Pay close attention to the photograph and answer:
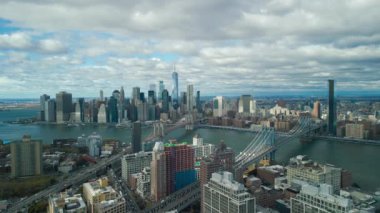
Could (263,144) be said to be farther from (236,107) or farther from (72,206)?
(236,107)

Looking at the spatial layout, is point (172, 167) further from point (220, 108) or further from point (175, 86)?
point (175, 86)

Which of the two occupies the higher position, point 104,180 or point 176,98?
point 176,98

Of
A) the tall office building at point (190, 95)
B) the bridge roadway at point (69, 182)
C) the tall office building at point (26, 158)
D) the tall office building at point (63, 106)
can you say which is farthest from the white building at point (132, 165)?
the tall office building at point (190, 95)

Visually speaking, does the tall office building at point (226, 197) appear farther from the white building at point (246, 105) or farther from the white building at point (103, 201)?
the white building at point (246, 105)

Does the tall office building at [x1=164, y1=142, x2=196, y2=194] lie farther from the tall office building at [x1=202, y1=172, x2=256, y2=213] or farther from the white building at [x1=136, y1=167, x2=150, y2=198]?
the tall office building at [x1=202, y1=172, x2=256, y2=213]

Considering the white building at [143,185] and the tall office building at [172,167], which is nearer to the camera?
the tall office building at [172,167]

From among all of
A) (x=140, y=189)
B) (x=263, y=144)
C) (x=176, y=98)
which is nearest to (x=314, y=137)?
(x=263, y=144)
